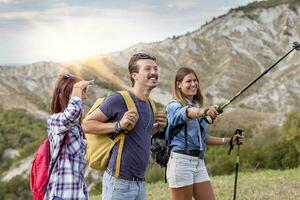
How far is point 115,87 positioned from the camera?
147m

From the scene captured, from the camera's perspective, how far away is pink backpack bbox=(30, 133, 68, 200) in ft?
17.6

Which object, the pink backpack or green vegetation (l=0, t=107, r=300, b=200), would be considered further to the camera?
green vegetation (l=0, t=107, r=300, b=200)

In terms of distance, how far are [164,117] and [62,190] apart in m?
1.42

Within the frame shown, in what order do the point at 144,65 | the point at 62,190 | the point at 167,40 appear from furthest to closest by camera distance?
the point at 167,40, the point at 144,65, the point at 62,190

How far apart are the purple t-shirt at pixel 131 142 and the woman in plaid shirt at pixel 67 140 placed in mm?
292

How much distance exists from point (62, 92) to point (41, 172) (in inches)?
29.1

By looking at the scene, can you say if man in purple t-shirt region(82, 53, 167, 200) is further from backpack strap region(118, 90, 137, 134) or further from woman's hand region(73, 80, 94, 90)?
woman's hand region(73, 80, 94, 90)

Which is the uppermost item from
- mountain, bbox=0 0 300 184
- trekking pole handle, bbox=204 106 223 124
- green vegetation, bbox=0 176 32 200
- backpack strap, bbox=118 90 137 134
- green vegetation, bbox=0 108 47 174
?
mountain, bbox=0 0 300 184

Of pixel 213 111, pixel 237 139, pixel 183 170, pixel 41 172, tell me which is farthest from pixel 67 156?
pixel 237 139

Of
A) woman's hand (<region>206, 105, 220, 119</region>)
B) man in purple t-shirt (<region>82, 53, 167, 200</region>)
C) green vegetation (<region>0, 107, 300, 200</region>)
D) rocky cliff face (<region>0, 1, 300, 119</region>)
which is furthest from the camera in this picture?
rocky cliff face (<region>0, 1, 300, 119</region>)

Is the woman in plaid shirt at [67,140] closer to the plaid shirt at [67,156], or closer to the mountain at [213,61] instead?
the plaid shirt at [67,156]

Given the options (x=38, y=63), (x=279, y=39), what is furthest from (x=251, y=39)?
(x=38, y=63)

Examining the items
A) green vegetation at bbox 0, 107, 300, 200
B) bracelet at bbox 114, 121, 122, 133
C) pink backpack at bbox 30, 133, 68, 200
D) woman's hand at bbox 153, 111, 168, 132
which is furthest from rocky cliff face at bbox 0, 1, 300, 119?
pink backpack at bbox 30, 133, 68, 200

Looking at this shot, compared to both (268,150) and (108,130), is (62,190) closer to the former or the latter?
(108,130)
